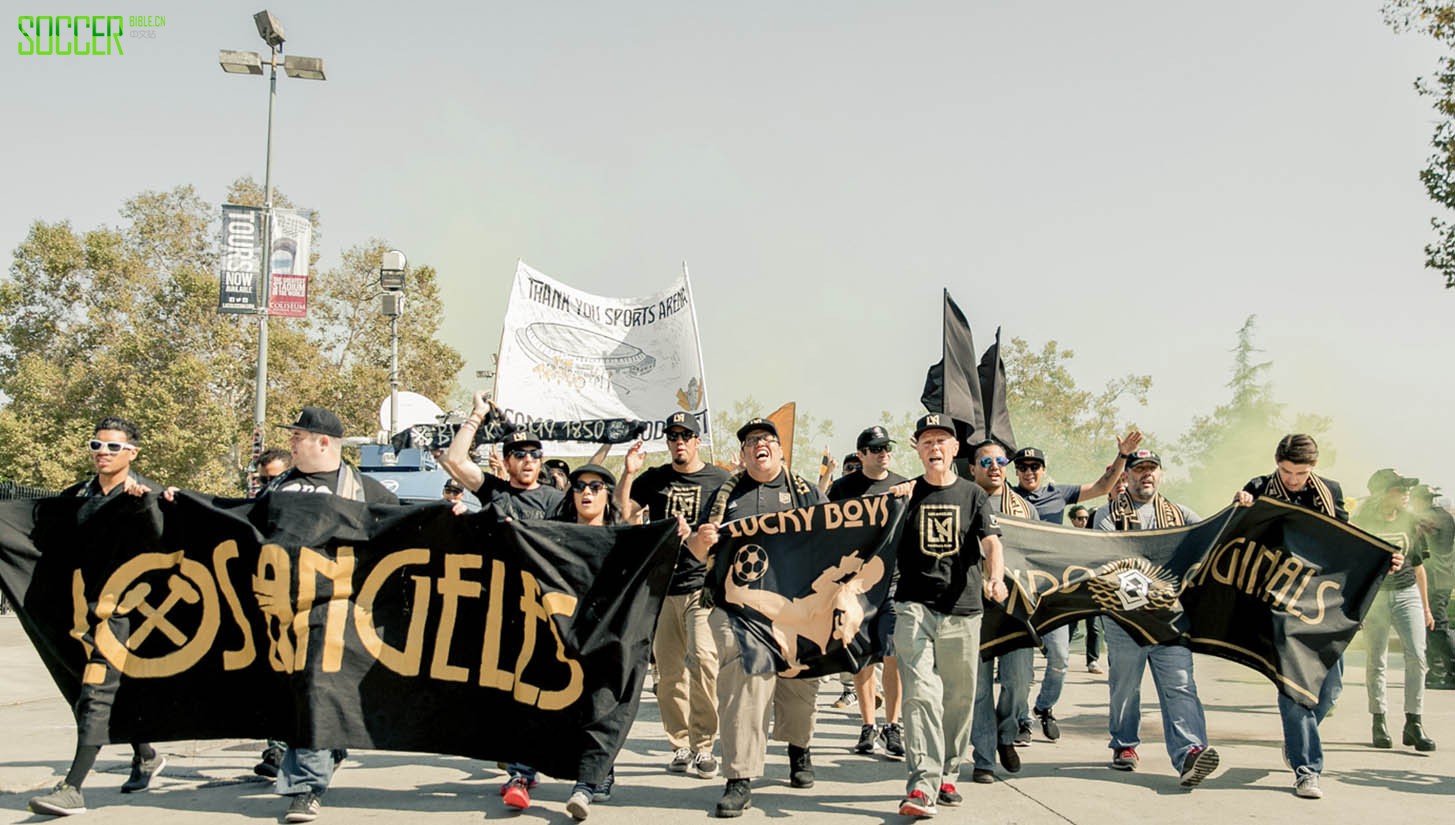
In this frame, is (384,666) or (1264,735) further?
(1264,735)

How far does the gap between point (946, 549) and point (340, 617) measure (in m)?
3.25

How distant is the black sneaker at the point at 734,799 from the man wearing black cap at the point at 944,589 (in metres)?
0.85

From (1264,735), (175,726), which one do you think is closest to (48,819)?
(175,726)

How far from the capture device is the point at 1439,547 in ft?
27.9

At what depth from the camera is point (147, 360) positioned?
32688 mm

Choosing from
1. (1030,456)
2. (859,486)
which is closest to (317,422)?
(859,486)

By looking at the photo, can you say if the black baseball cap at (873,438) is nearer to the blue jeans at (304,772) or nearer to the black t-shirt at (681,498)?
the black t-shirt at (681,498)

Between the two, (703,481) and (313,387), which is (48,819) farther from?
(313,387)

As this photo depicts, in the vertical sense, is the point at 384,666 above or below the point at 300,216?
below

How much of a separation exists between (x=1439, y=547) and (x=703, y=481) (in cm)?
586

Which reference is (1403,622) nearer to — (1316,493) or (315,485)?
(1316,493)

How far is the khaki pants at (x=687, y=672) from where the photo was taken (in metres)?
6.66

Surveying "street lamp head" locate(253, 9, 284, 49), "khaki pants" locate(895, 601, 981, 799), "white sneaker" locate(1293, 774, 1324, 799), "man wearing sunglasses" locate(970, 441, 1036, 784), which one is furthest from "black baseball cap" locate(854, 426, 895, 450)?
"street lamp head" locate(253, 9, 284, 49)

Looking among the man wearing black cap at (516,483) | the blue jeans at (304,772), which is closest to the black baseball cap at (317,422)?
the man wearing black cap at (516,483)
